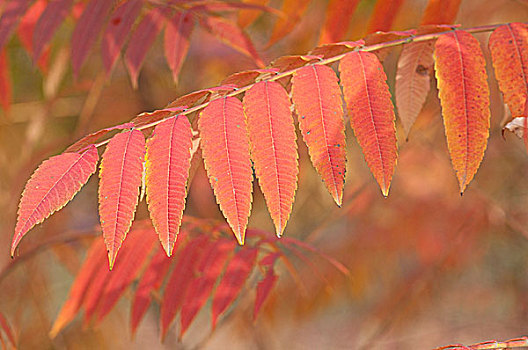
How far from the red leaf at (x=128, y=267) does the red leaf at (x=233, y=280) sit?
0.68 ft

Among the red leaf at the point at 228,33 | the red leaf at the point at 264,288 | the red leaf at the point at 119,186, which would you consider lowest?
the red leaf at the point at 264,288

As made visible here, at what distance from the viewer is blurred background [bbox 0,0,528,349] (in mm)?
1913

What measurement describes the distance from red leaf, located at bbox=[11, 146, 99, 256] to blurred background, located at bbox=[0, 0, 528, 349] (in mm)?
617

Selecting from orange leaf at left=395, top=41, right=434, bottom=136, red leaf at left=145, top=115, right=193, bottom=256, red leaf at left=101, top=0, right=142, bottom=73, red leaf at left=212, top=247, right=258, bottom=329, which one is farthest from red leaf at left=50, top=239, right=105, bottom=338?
orange leaf at left=395, top=41, right=434, bottom=136

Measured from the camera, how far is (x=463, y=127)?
2.45 feet

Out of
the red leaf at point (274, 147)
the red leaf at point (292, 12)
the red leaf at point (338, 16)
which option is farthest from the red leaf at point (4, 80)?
the red leaf at point (274, 147)

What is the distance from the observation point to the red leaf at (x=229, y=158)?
69cm

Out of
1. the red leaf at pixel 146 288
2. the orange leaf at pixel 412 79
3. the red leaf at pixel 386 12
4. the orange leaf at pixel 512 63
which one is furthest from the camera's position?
the red leaf at pixel 146 288

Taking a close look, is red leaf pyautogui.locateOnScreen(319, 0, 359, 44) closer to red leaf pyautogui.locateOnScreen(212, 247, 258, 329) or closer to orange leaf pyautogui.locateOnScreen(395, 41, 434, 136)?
orange leaf pyautogui.locateOnScreen(395, 41, 434, 136)

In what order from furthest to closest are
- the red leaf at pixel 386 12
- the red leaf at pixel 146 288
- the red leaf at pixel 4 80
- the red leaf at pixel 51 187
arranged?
1. the red leaf at pixel 4 80
2. the red leaf at pixel 146 288
3. the red leaf at pixel 386 12
4. the red leaf at pixel 51 187

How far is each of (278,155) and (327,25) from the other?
1.81 ft

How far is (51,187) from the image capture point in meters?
0.69

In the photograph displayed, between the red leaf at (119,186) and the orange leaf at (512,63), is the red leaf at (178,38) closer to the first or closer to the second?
the red leaf at (119,186)

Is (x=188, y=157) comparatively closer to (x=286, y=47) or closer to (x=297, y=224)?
(x=286, y=47)
